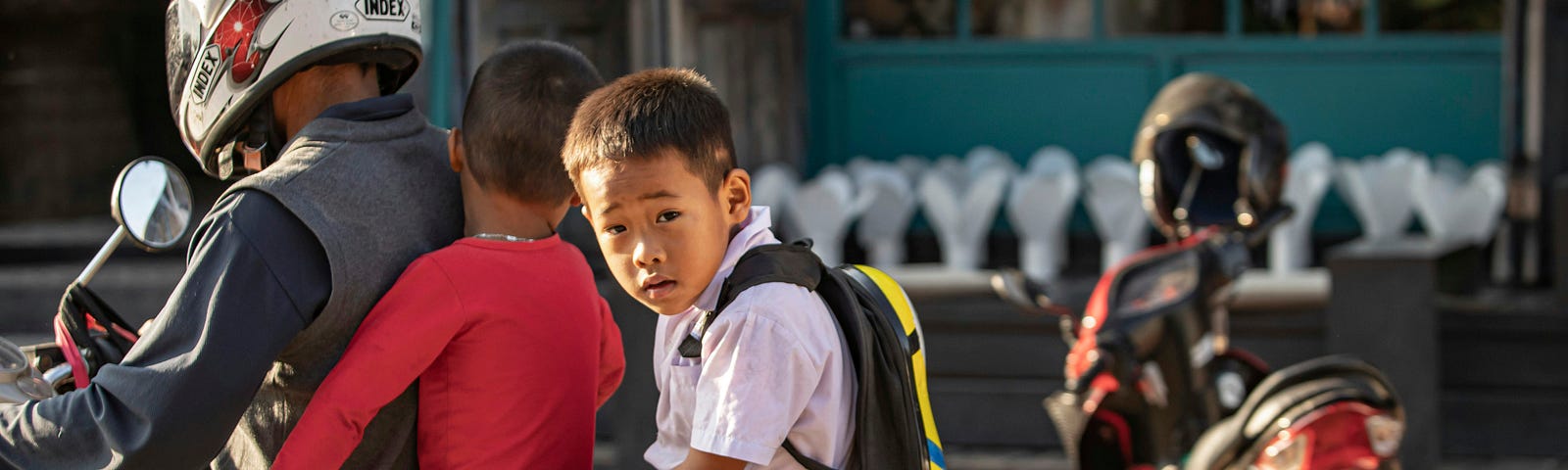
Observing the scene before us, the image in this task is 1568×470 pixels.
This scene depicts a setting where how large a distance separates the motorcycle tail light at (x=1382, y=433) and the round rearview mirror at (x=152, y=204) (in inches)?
81.9

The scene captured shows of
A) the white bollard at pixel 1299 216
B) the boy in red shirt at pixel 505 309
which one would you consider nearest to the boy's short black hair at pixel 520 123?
the boy in red shirt at pixel 505 309

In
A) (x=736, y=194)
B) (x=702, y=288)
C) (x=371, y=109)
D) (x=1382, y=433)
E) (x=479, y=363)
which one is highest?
(x=371, y=109)

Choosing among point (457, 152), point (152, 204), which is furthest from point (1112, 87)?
point (152, 204)

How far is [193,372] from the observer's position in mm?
1967

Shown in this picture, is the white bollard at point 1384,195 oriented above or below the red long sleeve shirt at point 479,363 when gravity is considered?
below

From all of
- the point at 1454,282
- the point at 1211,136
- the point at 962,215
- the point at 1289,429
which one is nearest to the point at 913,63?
the point at 962,215

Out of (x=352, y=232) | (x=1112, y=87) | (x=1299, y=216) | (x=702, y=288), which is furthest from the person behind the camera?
(x=1112, y=87)

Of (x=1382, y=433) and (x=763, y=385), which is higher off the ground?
(x=763, y=385)

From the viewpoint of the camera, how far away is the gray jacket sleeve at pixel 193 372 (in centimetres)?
196

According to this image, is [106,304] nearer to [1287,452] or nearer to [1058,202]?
[1287,452]

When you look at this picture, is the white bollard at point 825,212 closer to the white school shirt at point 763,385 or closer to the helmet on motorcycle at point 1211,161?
the helmet on motorcycle at point 1211,161

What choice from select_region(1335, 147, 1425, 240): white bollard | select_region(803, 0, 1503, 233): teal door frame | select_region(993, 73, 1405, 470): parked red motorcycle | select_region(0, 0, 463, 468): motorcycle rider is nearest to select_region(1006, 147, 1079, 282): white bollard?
select_region(803, 0, 1503, 233): teal door frame

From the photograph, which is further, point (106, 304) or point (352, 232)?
point (106, 304)

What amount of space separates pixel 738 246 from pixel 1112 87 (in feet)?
17.2
